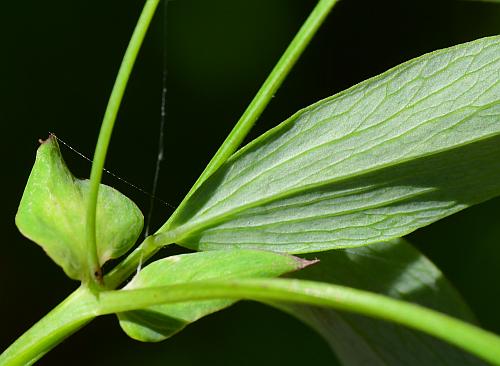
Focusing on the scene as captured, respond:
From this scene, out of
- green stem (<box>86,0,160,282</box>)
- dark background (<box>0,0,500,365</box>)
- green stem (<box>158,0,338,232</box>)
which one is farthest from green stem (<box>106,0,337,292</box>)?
dark background (<box>0,0,500,365</box>)

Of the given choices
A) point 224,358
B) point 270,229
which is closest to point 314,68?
point 224,358

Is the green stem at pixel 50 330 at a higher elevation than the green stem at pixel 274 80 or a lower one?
lower

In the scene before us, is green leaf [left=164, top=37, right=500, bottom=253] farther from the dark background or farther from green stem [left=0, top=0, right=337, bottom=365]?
the dark background

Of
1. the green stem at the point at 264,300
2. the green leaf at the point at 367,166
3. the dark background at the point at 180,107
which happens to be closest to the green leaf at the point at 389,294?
the green leaf at the point at 367,166

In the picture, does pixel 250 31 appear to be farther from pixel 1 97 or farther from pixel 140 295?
pixel 140 295

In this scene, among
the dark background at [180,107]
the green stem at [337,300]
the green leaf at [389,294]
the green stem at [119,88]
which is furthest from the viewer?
the dark background at [180,107]

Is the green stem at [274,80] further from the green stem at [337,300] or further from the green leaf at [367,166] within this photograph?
the green stem at [337,300]
